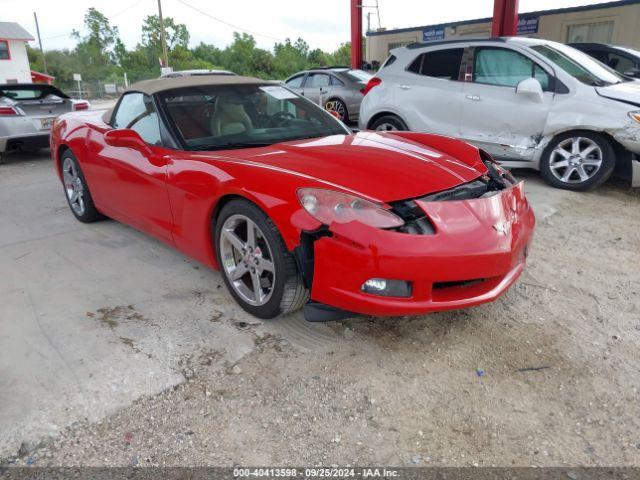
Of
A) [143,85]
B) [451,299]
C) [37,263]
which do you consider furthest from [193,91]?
[451,299]

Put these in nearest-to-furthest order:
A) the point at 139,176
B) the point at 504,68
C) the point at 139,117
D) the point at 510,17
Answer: the point at 139,176
the point at 139,117
the point at 504,68
the point at 510,17

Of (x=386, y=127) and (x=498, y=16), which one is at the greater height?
(x=498, y=16)

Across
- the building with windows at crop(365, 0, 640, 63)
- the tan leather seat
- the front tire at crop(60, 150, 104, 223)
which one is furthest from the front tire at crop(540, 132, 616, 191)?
the building with windows at crop(365, 0, 640, 63)

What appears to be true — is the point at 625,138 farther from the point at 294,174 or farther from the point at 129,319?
the point at 129,319

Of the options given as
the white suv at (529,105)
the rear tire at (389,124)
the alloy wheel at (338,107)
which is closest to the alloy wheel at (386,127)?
the rear tire at (389,124)

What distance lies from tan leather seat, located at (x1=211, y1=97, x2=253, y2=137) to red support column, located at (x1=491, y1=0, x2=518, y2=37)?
1016 centimetres

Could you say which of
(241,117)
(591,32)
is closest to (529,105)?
A: (241,117)

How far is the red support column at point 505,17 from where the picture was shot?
451 inches

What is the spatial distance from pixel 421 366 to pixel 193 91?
8.25 ft

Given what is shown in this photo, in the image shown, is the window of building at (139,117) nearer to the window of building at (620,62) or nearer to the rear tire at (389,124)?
the rear tire at (389,124)

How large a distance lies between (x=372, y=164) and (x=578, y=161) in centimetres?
362

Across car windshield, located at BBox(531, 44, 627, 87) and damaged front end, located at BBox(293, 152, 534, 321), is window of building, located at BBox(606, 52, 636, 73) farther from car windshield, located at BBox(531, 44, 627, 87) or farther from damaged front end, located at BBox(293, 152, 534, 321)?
damaged front end, located at BBox(293, 152, 534, 321)

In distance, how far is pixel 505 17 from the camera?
11555 millimetres

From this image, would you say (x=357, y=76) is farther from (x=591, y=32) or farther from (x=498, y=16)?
(x=591, y=32)
